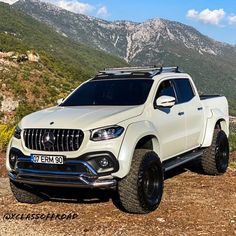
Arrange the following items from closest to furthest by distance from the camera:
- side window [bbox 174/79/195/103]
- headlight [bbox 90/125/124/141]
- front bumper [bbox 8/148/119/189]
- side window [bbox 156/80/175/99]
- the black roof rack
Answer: front bumper [bbox 8/148/119/189], headlight [bbox 90/125/124/141], side window [bbox 156/80/175/99], the black roof rack, side window [bbox 174/79/195/103]

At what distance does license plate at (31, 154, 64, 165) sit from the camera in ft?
19.1

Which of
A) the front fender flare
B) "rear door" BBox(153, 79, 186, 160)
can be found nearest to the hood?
the front fender flare

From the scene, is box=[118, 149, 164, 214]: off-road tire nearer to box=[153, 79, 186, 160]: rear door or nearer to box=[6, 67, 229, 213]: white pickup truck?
box=[6, 67, 229, 213]: white pickup truck

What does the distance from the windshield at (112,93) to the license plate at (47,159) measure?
155 centimetres

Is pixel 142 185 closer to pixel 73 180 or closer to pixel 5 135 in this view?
pixel 73 180

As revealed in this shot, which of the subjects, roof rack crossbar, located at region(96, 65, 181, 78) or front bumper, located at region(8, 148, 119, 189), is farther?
roof rack crossbar, located at region(96, 65, 181, 78)

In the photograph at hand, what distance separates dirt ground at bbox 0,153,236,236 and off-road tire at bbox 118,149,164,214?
0.17 metres

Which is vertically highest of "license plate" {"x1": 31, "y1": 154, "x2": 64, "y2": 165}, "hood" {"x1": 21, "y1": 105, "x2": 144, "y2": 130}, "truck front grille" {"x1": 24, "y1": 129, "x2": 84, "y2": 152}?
"hood" {"x1": 21, "y1": 105, "x2": 144, "y2": 130}

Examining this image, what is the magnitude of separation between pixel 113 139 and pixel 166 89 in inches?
83.9

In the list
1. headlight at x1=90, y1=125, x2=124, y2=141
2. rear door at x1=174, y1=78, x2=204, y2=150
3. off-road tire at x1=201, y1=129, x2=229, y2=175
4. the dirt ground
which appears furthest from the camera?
off-road tire at x1=201, y1=129, x2=229, y2=175

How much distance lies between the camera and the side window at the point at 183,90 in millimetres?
7893

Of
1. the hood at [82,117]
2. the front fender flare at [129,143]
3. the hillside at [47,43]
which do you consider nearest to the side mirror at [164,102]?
the hood at [82,117]

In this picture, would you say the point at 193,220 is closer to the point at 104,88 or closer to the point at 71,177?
the point at 71,177

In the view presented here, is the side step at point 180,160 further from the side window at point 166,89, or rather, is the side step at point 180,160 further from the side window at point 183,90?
the side window at point 166,89
